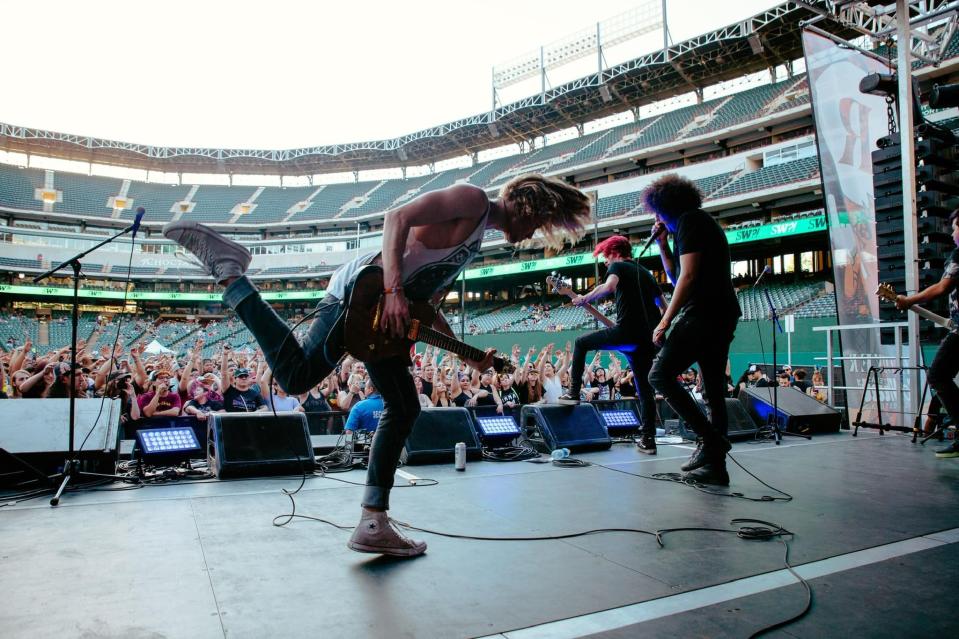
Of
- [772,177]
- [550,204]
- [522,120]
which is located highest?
[522,120]

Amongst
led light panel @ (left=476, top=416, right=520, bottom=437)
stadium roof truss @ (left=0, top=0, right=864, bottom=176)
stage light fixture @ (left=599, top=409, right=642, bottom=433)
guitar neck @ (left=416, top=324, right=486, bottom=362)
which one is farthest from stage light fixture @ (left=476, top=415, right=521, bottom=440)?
stadium roof truss @ (left=0, top=0, right=864, bottom=176)

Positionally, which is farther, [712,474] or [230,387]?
[230,387]

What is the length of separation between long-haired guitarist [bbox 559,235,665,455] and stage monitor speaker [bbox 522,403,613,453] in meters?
0.47

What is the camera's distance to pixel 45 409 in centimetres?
379

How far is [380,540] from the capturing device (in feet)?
6.72

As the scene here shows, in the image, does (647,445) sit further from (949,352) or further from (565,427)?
(949,352)

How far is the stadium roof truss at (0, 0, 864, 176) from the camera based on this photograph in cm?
2823

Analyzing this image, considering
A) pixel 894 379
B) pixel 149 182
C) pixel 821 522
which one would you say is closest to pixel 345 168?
pixel 149 182

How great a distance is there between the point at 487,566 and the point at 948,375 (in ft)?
13.3

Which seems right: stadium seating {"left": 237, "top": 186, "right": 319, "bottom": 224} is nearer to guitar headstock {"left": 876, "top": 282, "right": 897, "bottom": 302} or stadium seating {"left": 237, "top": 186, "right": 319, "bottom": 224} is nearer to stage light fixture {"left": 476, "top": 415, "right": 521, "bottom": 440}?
stage light fixture {"left": 476, "top": 415, "right": 521, "bottom": 440}

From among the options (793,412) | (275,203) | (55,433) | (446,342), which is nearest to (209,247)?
(446,342)

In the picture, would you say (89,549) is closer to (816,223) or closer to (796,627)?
(796,627)

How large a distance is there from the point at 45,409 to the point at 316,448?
191 cm

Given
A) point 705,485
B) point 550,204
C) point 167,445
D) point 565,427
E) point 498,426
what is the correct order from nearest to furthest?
1. point 550,204
2. point 705,485
3. point 167,445
4. point 565,427
5. point 498,426
